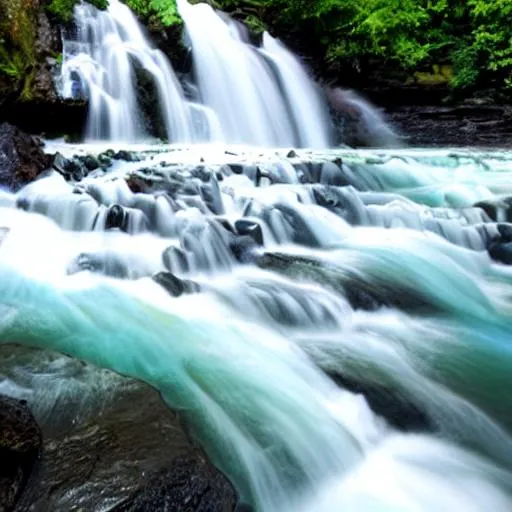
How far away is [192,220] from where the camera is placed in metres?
5.50

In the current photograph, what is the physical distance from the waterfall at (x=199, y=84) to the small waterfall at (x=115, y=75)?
2 centimetres

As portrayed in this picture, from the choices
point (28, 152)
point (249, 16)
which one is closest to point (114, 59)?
point (28, 152)

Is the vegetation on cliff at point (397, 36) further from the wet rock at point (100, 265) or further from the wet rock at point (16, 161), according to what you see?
the wet rock at point (100, 265)

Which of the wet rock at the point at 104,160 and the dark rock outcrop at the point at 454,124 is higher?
the wet rock at the point at 104,160

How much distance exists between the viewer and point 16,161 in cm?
602

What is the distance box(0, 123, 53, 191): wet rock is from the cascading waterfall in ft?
0.55

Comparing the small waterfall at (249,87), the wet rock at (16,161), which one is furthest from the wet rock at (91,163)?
the small waterfall at (249,87)

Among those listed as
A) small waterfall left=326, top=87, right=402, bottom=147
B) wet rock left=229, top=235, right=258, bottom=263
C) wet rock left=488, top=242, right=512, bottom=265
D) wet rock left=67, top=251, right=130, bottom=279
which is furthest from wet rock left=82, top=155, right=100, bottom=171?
small waterfall left=326, top=87, right=402, bottom=147

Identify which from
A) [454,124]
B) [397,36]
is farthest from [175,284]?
[397,36]

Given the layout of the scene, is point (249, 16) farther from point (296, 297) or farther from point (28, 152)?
point (296, 297)

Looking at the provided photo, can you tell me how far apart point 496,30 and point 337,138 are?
4.81 m

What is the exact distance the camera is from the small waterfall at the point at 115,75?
9188mm

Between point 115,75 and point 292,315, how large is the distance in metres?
7.45

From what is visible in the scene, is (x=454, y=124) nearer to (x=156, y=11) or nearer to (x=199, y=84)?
(x=199, y=84)
